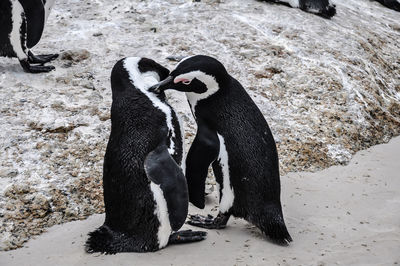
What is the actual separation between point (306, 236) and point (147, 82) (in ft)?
3.28

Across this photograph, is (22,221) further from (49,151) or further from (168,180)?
(168,180)

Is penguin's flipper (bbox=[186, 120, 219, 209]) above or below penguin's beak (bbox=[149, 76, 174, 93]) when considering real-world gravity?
below

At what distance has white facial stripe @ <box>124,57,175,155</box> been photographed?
217 cm

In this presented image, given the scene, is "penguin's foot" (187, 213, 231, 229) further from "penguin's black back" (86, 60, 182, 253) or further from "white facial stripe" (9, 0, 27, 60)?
"white facial stripe" (9, 0, 27, 60)

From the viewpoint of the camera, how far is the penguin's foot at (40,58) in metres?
3.79

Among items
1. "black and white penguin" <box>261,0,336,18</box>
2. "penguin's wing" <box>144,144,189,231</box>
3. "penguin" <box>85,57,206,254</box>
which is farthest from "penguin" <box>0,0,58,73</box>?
"black and white penguin" <box>261,0,336,18</box>

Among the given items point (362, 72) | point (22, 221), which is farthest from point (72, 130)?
point (362, 72)

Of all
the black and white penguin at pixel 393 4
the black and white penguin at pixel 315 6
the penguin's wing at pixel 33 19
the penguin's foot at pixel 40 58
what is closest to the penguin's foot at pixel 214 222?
the penguin's foot at pixel 40 58

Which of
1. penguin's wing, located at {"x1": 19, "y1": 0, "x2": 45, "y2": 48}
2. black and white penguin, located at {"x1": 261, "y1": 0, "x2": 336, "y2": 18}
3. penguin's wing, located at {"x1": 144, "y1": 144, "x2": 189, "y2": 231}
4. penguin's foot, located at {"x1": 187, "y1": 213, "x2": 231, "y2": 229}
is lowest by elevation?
penguin's foot, located at {"x1": 187, "y1": 213, "x2": 231, "y2": 229}

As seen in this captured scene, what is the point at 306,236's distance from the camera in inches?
88.3

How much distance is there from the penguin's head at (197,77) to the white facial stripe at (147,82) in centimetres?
5

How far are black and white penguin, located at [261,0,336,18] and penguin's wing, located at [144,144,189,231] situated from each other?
3444 mm

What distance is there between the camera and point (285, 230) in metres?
2.16

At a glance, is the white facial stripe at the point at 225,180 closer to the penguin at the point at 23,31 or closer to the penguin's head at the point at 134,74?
the penguin's head at the point at 134,74
